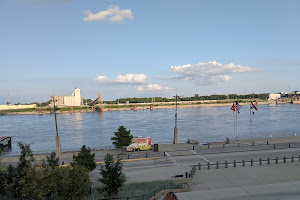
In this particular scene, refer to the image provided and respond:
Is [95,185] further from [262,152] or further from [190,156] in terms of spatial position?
[262,152]

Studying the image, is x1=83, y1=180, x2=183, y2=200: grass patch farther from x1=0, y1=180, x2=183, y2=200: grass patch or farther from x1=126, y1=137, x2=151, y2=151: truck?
x1=126, y1=137, x2=151, y2=151: truck

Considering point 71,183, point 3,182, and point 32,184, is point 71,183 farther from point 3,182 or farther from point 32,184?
point 3,182

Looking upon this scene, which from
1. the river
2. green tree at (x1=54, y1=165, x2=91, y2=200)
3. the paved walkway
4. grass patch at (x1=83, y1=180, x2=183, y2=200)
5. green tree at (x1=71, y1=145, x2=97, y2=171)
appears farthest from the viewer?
the river

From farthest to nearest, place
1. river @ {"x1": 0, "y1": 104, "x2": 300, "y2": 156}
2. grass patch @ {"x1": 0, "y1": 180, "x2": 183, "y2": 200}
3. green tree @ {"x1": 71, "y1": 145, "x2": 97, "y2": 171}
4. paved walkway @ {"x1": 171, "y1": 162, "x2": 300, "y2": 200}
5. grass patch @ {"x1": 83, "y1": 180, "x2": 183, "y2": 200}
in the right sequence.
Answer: river @ {"x1": 0, "y1": 104, "x2": 300, "y2": 156} → green tree @ {"x1": 71, "y1": 145, "x2": 97, "y2": 171} → grass patch @ {"x1": 83, "y1": 180, "x2": 183, "y2": 200} → paved walkway @ {"x1": 171, "y1": 162, "x2": 300, "y2": 200} → grass patch @ {"x1": 0, "y1": 180, "x2": 183, "y2": 200}

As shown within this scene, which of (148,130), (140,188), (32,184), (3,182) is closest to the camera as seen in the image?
(32,184)

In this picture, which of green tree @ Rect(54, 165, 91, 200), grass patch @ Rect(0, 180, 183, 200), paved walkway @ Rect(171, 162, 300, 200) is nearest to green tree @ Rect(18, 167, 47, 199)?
green tree @ Rect(54, 165, 91, 200)

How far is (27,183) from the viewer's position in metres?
12.8

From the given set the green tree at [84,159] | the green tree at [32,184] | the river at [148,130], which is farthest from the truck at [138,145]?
the green tree at [32,184]

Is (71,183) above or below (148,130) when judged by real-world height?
above

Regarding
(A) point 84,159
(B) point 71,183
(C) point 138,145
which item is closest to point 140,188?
(A) point 84,159

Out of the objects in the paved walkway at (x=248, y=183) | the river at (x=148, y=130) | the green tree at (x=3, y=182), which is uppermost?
the green tree at (x=3, y=182)

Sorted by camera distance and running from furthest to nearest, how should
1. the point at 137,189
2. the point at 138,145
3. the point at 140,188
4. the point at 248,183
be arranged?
A: 1. the point at 138,145
2. the point at 248,183
3. the point at 140,188
4. the point at 137,189

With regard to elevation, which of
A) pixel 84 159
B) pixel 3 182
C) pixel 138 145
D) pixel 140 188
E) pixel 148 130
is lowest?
pixel 148 130

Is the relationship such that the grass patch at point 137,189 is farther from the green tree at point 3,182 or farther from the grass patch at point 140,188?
the green tree at point 3,182
